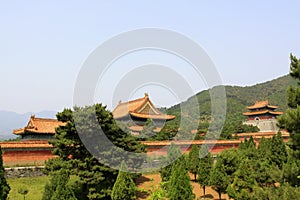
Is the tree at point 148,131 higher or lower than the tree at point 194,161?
higher

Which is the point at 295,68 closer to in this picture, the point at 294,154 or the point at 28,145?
the point at 294,154

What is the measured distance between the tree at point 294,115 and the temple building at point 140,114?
51.0 feet


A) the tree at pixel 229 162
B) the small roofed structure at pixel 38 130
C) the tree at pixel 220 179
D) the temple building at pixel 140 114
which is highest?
the temple building at pixel 140 114

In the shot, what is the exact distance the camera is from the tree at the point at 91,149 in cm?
1201

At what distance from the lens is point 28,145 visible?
15328 millimetres

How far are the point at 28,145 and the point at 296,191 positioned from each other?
12.2 m

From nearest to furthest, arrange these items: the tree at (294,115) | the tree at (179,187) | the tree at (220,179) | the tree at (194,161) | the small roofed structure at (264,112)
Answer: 1. the tree at (294,115)
2. the tree at (179,187)
3. the tree at (220,179)
4. the tree at (194,161)
5. the small roofed structure at (264,112)

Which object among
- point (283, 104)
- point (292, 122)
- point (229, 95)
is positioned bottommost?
point (292, 122)

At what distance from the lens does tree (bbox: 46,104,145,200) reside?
473 inches

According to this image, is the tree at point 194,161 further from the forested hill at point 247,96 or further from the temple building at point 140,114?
the forested hill at point 247,96

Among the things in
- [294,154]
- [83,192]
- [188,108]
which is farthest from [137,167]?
[188,108]

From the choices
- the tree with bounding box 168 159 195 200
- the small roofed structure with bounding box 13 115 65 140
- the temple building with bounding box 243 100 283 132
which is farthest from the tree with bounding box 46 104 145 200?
the temple building with bounding box 243 100 283 132

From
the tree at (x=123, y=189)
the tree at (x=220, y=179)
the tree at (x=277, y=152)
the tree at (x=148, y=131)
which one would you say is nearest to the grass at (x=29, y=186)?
the tree at (x=123, y=189)

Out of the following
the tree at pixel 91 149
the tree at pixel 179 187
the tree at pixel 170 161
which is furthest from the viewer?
the tree at pixel 170 161
